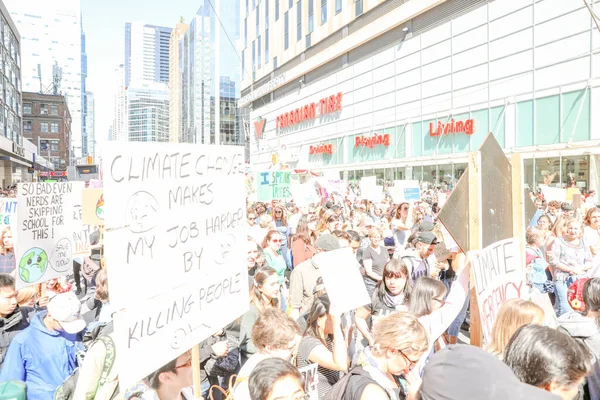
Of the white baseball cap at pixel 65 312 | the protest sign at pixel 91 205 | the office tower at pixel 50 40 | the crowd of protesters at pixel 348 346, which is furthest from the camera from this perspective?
the office tower at pixel 50 40

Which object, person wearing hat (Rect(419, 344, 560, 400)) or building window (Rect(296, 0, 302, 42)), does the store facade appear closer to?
building window (Rect(296, 0, 302, 42))

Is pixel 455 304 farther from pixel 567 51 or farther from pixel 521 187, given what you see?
pixel 567 51

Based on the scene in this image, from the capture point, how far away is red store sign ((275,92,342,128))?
36.0 m

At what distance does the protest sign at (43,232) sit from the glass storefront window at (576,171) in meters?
18.1

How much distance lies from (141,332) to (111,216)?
23.5 inches

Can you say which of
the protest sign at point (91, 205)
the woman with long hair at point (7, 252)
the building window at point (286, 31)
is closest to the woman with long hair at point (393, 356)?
the protest sign at point (91, 205)

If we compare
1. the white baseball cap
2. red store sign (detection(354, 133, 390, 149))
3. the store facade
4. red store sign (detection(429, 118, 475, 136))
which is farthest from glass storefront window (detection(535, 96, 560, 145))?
the white baseball cap

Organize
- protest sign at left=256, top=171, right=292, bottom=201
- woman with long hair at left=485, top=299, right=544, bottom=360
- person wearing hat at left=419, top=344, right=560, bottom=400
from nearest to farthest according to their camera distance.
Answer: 1. person wearing hat at left=419, top=344, right=560, bottom=400
2. woman with long hair at left=485, top=299, right=544, bottom=360
3. protest sign at left=256, top=171, right=292, bottom=201

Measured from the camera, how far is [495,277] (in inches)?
143

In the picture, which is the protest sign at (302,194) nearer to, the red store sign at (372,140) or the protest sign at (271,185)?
the protest sign at (271,185)

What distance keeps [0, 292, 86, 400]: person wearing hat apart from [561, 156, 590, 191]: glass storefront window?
19012mm

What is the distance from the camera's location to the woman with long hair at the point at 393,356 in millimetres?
2631

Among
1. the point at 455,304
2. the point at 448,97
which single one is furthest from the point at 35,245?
the point at 448,97

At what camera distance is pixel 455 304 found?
12.4 ft
